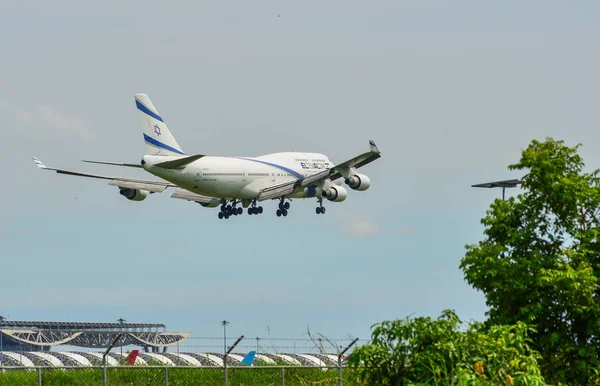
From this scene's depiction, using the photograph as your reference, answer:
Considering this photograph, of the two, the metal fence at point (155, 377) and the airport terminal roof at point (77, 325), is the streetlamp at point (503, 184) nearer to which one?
the metal fence at point (155, 377)

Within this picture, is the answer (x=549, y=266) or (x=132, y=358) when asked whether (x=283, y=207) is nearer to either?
(x=132, y=358)

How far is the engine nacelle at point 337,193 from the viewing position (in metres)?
73.1

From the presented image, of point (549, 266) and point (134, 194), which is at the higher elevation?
point (134, 194)

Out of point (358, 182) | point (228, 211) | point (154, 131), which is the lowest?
point (228, 211)

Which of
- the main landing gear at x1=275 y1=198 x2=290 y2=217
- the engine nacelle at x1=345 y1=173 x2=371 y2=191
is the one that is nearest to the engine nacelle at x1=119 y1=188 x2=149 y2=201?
the main landing gear at x1=275 y1=198 x2=290 y2=217

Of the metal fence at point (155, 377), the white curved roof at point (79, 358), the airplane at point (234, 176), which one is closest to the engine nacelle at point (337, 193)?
the airplane at point (234, 176)

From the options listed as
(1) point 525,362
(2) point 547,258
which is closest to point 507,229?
(2) point 547,258

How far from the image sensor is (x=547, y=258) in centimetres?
2188

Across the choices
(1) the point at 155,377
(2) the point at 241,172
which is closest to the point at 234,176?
(2) the point at 241,172

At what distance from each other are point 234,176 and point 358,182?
9045 millimetres

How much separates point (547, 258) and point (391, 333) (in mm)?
6385

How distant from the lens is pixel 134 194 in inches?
2758

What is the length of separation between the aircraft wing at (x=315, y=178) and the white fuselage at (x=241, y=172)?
19.2 inches

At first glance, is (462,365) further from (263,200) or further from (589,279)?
(263,200)
